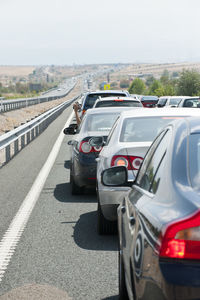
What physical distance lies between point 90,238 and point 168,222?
488 cm

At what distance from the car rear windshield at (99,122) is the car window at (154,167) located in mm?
7470

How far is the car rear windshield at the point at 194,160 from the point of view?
3.17m

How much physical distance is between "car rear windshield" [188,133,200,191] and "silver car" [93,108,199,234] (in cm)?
371

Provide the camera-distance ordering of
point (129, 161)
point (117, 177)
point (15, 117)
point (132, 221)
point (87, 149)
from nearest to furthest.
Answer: point (132, 221), point (117, 177), point (129, 161), point (87, 149), point (15, 117)

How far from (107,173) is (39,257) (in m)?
1.99

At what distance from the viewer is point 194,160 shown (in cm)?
331

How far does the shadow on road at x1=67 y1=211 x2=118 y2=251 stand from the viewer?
721 cm

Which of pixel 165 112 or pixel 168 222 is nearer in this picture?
pixel 168 222

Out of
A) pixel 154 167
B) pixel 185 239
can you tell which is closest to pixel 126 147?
pixel 154 167

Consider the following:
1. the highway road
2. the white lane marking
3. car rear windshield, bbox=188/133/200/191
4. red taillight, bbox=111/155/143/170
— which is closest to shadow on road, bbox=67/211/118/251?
the highway road

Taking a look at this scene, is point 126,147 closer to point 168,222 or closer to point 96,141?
point 96,141

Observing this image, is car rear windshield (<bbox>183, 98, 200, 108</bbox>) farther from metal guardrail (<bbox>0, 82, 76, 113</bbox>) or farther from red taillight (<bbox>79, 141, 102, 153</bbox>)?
metal guardrail (<bbox>0, 82, 76, 113</bbox>)

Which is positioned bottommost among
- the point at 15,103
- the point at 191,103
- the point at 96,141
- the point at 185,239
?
the point at 15,103

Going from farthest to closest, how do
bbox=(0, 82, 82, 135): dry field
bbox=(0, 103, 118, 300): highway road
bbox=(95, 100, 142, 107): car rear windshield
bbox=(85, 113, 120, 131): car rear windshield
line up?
bbox=(0, 82, 82, 135): dry field, bbox=(95, 100, 142, 107): car rear windshield, bbox=(85, 113, 120, 131): car rear windshield, bbox=(0, 103, 118, 300): highway road
